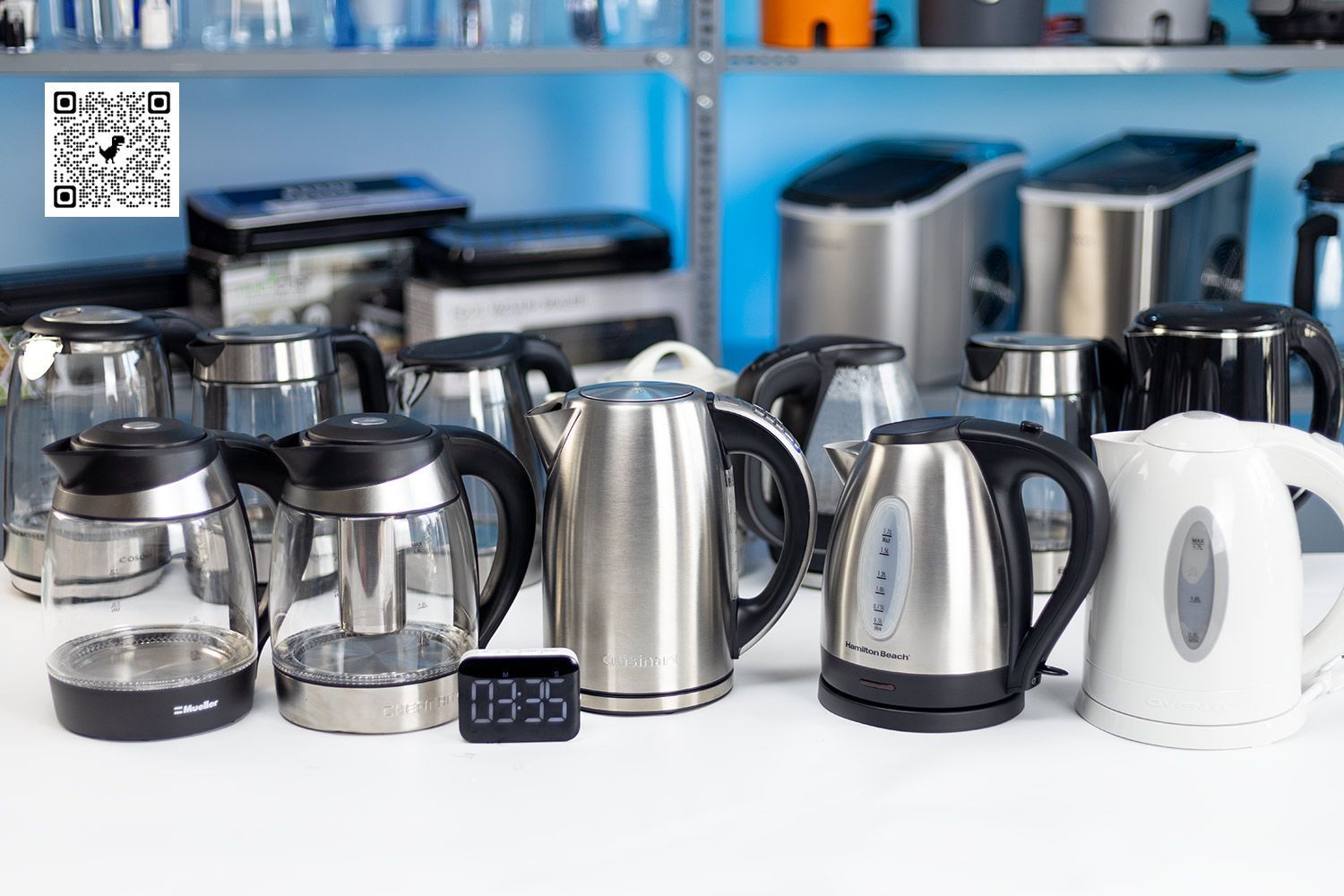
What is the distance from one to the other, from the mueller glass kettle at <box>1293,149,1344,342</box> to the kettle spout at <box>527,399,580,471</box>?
1141 millimetres

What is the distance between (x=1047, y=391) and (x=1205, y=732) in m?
0.39

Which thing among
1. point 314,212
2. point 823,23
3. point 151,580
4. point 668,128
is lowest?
point 151,580

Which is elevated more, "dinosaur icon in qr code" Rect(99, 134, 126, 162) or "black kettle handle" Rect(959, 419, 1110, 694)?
"dinosaur icon in qr code" Rect(99, 134, 126, 162)

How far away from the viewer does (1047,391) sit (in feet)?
4.11

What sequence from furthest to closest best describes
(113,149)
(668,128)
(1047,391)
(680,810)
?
(668,128) → (1047,391) → (113,149) → (680,810)

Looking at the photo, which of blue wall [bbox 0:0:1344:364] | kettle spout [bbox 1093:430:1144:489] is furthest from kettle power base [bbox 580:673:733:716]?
blue wall [bbox 0:0:1344:364]

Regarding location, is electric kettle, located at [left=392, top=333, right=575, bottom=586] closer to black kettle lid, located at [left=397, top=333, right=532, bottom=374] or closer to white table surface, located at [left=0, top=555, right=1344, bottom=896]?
black kettle lid, located at [left=397, top=333, right=532, bottom=374]

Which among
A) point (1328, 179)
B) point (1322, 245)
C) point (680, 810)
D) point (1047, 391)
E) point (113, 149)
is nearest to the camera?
point (680, 810)

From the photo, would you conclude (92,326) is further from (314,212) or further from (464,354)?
(314,212)

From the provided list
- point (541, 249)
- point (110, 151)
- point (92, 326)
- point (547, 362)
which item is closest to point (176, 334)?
point (92, 326)

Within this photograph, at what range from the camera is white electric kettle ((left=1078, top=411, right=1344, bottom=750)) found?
921mm

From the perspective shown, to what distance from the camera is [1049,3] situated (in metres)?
2.17

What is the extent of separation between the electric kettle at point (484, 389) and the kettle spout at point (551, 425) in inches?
7.9

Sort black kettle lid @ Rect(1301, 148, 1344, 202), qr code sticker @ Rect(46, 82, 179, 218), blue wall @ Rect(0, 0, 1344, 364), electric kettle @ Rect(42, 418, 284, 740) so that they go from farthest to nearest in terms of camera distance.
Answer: blue wall @ Rect(0, 0, 1344, 364) < black kettle lid @ Rect(1301, 148, 1344, 202) < qr code sticker @ Rect(46, 82, 179, 218) < electric kettle @ Rect(42, 418, 284, 740)
